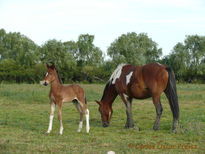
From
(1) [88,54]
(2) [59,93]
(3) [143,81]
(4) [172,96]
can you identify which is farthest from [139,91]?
(1) [88,54]

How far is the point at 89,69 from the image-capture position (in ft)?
174

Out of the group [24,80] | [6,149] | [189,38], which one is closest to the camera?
[6,149]

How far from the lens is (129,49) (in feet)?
185

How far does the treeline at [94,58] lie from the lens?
5128 cm

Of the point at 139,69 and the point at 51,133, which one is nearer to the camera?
the point at 51,133

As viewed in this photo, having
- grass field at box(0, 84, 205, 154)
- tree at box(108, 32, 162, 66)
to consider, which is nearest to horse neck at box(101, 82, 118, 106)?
grass field at box(0, 84, 205, 154)

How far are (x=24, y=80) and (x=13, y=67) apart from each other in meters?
4.43

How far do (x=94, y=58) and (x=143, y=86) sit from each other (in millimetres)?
52373

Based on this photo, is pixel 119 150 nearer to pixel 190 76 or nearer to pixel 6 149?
pixel 6 149

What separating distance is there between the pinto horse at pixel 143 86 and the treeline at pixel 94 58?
125 feet

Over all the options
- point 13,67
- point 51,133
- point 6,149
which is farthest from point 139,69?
point 13,67

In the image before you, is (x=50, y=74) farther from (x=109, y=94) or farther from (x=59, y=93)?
(x=109, y=94)

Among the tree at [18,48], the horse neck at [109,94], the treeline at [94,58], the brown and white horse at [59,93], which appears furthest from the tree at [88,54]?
the brown and white horse at [59,93]

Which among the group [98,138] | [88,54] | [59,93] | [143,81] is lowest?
[98,138]
